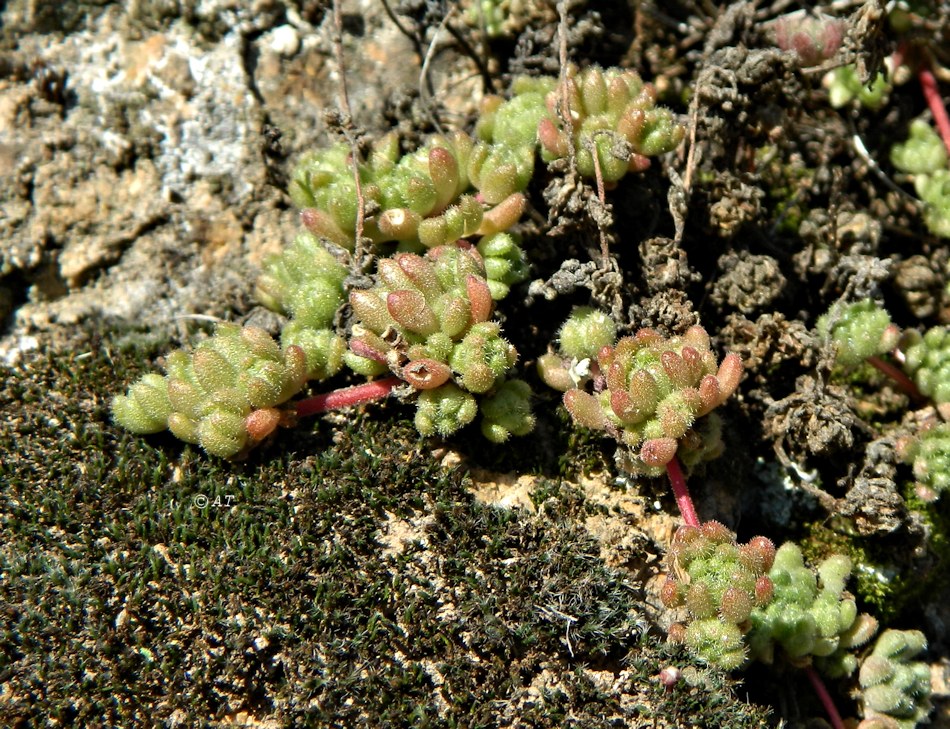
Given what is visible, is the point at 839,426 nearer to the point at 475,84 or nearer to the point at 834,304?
the point at 834,304

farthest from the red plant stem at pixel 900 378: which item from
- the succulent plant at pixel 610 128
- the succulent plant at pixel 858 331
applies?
the succulent plant at pixel 610 128

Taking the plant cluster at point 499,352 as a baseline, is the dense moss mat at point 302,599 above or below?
below

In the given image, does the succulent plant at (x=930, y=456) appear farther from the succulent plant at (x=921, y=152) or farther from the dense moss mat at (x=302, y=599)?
the succulent plant at (x=921, y=152)

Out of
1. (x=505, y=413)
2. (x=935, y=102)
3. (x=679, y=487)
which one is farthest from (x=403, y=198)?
(x=935, y=102)

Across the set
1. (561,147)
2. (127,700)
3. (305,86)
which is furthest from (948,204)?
(127,700)

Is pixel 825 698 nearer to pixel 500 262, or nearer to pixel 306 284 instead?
pixel 500 262
